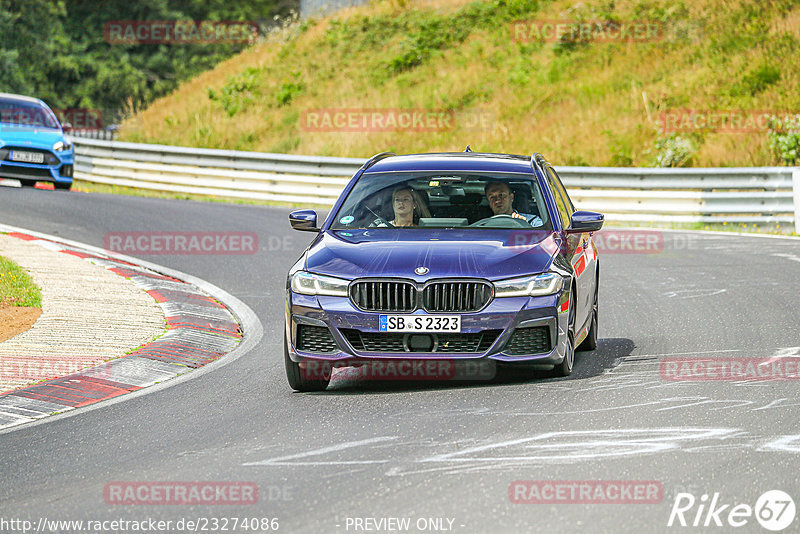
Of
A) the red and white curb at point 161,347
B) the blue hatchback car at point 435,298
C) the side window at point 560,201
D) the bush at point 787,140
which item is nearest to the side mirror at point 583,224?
the blue hatchback car at point 435,298

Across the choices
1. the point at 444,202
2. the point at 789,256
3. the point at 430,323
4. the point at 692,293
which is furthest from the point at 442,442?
the point at 789,256

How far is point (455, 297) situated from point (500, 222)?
135 cm

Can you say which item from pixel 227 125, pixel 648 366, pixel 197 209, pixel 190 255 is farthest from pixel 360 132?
pixel 648 366

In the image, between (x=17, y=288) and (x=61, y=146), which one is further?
(x=61, y=146)

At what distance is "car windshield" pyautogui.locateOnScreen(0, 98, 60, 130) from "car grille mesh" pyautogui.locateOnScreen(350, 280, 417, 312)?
18.7m

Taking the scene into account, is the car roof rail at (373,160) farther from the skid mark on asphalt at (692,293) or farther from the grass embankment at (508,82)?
the grass embankment at (508,82)

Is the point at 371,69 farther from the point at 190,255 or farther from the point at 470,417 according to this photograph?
the point at 470,417

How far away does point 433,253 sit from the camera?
823cm

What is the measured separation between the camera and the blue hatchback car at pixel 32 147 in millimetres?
24312

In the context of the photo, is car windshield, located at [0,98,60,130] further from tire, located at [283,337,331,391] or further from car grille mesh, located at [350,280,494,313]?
car grille mesh, located at [350,280,494,313]

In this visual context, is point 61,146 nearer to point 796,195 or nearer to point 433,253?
point 796,195

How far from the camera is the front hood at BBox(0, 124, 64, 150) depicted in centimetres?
2423

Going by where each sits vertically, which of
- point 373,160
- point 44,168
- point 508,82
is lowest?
point 44,168

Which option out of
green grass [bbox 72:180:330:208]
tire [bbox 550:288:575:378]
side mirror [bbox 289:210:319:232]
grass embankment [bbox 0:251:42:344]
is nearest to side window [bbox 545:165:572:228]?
tire [bbox 550:288:575:378]
